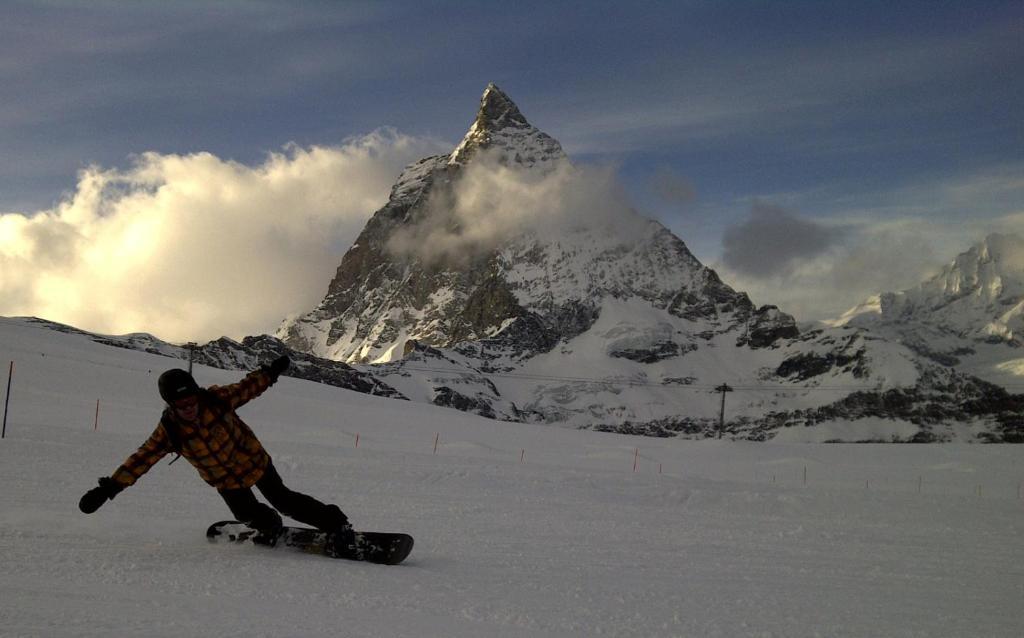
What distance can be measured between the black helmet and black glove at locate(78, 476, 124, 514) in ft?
2.52

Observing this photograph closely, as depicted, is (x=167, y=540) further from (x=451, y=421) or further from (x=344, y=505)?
(x=451, y=421)

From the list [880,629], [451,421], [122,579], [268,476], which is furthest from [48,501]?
[451,421]

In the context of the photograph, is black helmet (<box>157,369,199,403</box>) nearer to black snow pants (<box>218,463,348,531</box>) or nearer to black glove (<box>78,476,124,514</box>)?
black glove (<box>78,476,124,514</box>)

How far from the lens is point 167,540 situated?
21.0 feet

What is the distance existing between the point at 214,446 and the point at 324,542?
3.84 ft

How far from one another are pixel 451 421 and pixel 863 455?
27.0m

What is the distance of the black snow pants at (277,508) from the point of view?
637 centimetres

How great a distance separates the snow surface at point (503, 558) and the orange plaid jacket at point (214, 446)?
568 mm

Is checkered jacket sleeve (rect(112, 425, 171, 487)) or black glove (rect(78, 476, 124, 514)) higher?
checkered jacket sleeve (rect(112, 425, 171, 487))

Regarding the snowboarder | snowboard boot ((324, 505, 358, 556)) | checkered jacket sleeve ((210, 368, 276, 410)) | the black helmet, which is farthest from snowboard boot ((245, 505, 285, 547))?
the black helmet

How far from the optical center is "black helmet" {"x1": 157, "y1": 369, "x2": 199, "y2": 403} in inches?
226

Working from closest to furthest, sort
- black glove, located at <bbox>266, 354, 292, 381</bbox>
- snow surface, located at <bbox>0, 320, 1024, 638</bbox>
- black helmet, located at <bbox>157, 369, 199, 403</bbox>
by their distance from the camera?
snow surface, located at <bbox>0, 320, 1024, 638</bbox> → black helmet, located at <bbox>157, 369, 199, 403</bbox> → black glove, located at <bbox>266, 354, 292, 381</bbox>

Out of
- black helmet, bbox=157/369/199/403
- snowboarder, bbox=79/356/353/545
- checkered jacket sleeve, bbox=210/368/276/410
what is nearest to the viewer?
black helmet, bbox=157/369/199/403

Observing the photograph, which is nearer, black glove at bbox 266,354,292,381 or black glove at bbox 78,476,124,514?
black glove at bbox 78,476,124,514
